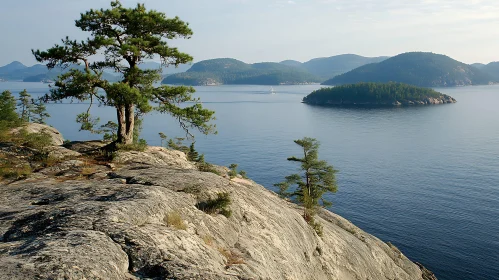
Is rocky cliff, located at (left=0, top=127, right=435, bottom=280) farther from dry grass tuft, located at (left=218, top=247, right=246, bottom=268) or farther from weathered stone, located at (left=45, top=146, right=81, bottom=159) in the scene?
weathered stone, located at (left=45, top=146, right=81, bottom=159)

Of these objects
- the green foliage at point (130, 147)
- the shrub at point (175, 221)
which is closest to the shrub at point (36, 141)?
the green foliage at point (130, 147)

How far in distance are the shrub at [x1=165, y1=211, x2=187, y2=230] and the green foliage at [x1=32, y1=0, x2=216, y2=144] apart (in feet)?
32.0

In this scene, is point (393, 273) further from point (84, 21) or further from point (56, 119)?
point (56, 119)

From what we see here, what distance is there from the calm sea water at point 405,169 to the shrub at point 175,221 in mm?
47515

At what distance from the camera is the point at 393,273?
30875mm

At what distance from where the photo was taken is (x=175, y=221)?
36.9ft

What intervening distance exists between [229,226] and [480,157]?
102 meters

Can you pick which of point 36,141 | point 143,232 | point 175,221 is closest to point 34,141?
point 36,141

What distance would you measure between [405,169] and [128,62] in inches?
3289

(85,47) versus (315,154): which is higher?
(85,47)

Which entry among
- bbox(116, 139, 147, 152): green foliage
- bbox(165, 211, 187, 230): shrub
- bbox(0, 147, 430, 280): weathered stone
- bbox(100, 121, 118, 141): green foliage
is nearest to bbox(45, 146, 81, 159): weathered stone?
bbox(116, 139, 147, 152): green foliage

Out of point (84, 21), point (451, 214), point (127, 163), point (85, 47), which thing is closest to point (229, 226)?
point (127, 163)

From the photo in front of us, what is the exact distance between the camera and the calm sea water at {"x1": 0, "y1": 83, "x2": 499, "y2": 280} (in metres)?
54.4

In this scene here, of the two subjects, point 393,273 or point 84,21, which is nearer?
point 84,21
